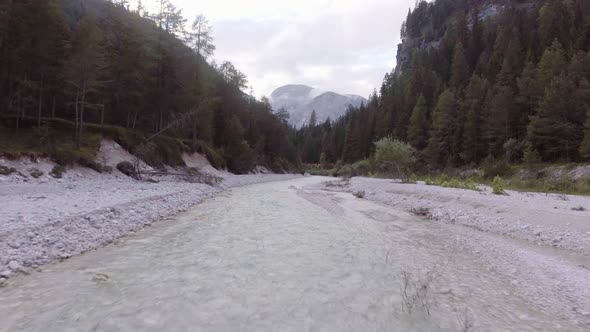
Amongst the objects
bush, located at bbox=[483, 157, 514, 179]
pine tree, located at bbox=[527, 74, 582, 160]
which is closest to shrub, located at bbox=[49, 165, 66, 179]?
bush, located at bbox=[483, 157, 514, 179]

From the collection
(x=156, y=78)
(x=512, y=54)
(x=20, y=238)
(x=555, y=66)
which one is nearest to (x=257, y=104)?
(x=156, y=78)

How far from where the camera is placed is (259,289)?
627 cm

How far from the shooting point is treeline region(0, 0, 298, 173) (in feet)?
91.1

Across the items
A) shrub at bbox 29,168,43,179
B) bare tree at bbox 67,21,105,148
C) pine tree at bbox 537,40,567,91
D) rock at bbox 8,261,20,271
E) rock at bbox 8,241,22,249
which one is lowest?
rock at bbox 8,261,20,271

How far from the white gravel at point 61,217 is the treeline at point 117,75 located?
12.6 meters

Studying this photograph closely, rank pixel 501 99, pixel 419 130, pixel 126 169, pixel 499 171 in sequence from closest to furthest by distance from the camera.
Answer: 1. pixel 126 169
2. pixel 499 171
3. pixel 501 99
4. pixel 419 130

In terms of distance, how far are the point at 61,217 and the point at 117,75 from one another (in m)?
29.3

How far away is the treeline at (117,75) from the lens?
1094 inches

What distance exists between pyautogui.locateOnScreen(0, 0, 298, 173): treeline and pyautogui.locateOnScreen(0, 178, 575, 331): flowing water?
76.6 feet

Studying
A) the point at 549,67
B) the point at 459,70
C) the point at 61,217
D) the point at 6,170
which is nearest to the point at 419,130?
the point at 459,70

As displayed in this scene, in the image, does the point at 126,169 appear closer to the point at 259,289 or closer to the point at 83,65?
the point at 83,65

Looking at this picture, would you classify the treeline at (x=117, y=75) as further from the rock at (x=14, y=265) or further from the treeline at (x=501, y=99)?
the treeline at (x=501, y=99)

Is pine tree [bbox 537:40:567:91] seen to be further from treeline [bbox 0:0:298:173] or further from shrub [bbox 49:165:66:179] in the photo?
shrub [bbox 49:165:66:179]

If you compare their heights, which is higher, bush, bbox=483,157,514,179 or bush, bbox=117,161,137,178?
bush, bbox=483,157,514,179
